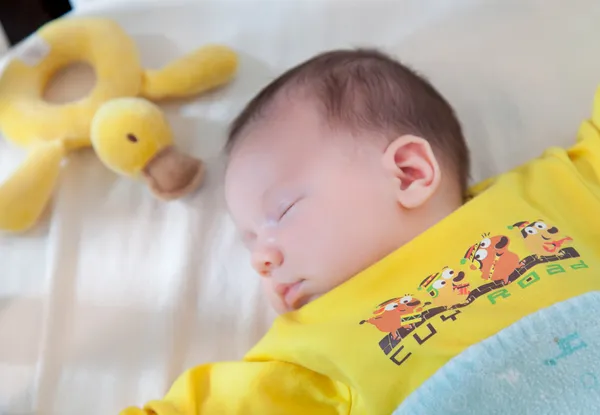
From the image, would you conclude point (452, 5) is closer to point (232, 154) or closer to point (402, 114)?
point (402, 114)

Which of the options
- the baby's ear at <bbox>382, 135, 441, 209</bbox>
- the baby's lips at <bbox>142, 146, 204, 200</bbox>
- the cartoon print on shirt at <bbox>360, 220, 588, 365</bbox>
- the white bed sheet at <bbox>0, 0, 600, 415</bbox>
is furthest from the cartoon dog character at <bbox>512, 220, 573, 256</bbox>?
the baby's lips at <bbox>142, 146, 204, 200</bbox>

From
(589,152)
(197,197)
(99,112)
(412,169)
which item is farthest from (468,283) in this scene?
(99,112)

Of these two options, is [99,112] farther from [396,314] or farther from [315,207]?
[396,314]

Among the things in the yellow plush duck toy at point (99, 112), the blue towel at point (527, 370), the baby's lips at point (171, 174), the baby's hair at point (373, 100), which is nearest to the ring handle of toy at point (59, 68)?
the yellow plush duck toy at point (99, 112)

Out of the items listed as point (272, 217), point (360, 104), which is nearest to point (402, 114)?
point (360, 104)

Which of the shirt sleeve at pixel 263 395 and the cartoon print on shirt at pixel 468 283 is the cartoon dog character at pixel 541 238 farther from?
the shirt sleeve at pixel 263 395

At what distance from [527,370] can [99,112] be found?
645 mm

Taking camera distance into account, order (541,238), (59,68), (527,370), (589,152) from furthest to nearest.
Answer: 1. (59,68)
2. (589,152)
3. (541,238)
4. (527,370)

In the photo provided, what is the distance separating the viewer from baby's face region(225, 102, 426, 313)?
78 cm

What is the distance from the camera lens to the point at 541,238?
0.76 meters

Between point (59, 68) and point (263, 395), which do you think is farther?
point (59, 68)

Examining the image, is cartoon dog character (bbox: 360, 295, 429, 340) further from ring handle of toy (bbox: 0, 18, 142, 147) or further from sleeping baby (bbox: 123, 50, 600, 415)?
ring handle of toy (bbox: 0, 18, 142, 147)

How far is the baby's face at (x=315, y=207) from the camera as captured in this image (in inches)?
30.9

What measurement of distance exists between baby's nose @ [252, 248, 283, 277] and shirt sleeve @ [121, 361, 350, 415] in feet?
0.36
